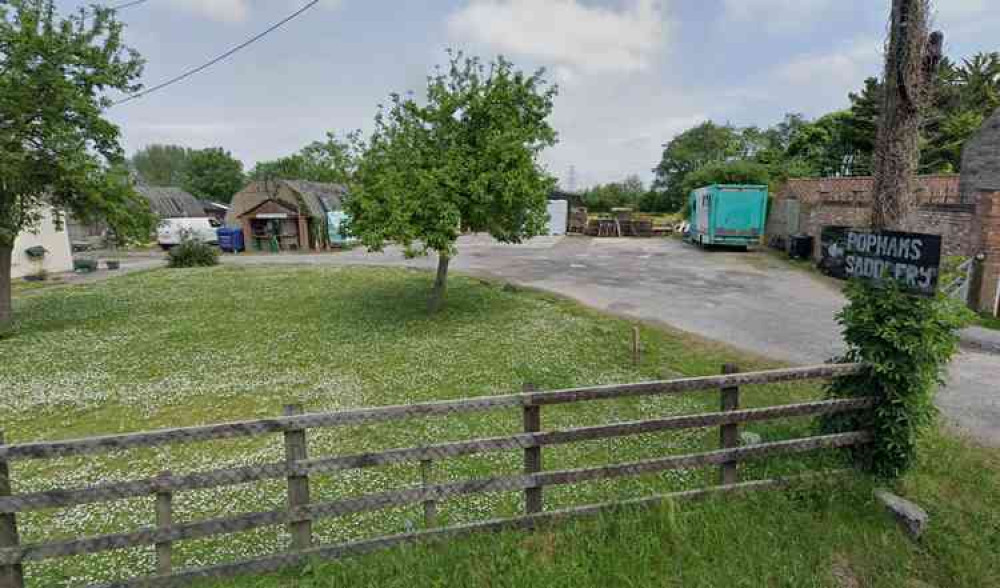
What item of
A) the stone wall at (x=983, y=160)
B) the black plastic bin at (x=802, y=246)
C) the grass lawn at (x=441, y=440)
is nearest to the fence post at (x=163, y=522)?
the grass lawn at (x=441, y=440)

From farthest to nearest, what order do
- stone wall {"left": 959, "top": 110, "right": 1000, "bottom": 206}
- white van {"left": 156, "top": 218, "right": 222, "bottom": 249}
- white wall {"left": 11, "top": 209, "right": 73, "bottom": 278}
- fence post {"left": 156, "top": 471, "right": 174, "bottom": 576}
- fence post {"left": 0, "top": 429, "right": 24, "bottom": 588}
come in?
white van {"left": 156, "top": 218, "right": 222, "bottom": 249} < white wall {"left": 11, "top": 209, "right": 73, "bottom": 278} < stone wall {"left": 959, "top": 110, "right": 1000, "bottom": 206} < fence post {"left": 156, "top": 471, "right": 174, "bottom": 576} < fence post {"left": 0, "top": 429, "right": 24, "bottom": 588}

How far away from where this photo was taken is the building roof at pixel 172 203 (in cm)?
4378

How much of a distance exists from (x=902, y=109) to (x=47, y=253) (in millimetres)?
29520

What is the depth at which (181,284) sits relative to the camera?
18.3 m

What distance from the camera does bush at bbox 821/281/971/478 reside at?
4.14 metres

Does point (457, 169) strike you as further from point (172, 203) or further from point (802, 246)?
point (172, 203)

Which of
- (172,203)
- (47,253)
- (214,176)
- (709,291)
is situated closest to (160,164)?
(214,176)

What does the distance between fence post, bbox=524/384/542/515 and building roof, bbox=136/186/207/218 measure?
48.4 m

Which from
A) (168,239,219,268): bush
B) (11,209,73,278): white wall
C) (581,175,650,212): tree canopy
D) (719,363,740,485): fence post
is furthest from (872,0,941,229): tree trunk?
(581,175,650,212): tree canopy

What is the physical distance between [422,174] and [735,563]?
29.7 ft

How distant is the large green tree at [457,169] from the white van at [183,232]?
→ 2568 cm

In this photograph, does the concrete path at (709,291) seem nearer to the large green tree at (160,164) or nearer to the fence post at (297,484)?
the fence post at (297,484)

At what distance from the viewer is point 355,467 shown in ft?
11.7

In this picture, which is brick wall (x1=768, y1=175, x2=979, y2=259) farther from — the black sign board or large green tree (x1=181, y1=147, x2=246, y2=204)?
large green tree (x1=181, y1=147, x2=246, y2=204)
